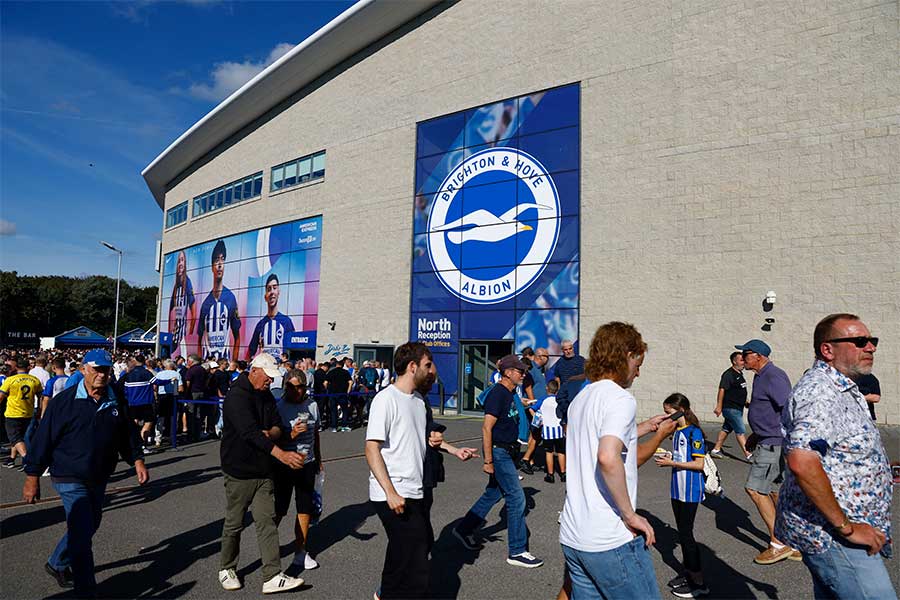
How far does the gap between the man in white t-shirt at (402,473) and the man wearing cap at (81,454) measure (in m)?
2.18

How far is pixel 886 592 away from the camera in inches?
99.7

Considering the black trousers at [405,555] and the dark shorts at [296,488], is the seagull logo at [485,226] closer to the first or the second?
the dark shorts at [296,488]

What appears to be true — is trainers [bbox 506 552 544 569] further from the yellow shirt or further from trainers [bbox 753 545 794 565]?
the yellow shirt

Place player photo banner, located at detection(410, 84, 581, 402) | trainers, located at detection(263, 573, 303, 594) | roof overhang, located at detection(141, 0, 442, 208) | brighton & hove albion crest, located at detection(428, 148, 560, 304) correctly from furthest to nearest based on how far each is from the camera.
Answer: roof overhang, located at detection(141, 0, 442, 208) < brighton & hove albion crest, located at detection(428, 148, 560, 304) < player photo banner, located at detection(410, 84, 581, 402) < trainers, located at detection(263, 573, 303, 594)

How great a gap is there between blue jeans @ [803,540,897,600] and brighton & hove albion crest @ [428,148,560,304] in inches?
642

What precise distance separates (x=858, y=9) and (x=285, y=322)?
23316mm

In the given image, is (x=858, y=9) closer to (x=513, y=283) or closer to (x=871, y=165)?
(x=871, y=165)

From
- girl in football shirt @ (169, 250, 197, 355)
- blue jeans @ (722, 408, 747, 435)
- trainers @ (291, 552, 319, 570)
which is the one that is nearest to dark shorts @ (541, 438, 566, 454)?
blue jeans @ (722, 408, 747, 435)

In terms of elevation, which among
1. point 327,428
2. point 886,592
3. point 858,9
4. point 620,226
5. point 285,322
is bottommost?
point 327,428

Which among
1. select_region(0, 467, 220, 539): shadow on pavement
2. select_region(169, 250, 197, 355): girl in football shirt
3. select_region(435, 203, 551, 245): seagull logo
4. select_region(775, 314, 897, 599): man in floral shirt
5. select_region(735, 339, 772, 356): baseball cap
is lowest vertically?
select_region(0, 467, 220, 539): shadow on pavement

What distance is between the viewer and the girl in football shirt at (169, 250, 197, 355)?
3625 centimetres

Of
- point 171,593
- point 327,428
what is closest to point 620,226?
point 327,428

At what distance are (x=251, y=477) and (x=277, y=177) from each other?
26.2m

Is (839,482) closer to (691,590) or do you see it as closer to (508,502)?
(691,590)
